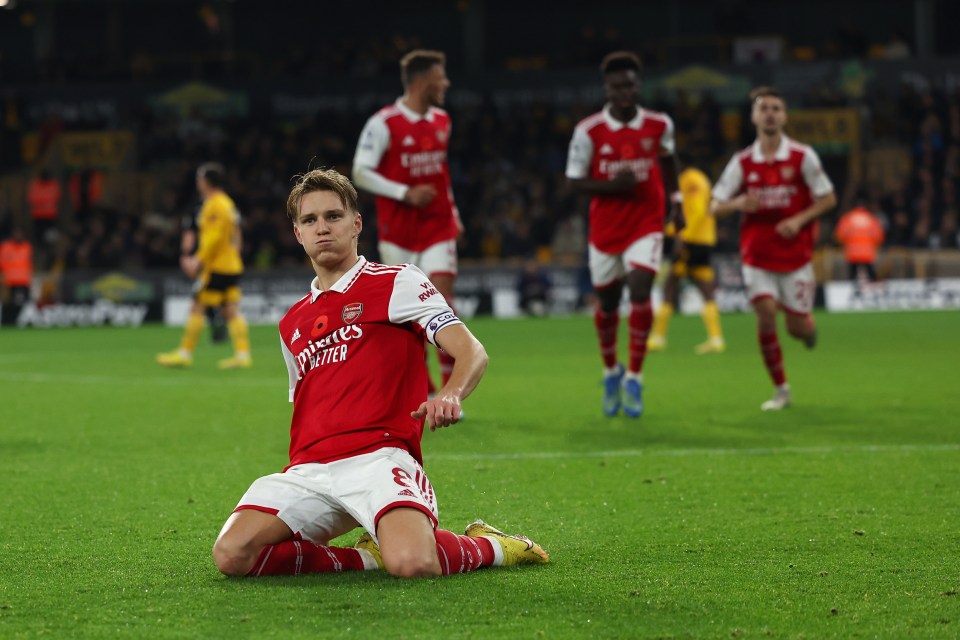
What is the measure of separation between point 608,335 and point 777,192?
1.54 meters

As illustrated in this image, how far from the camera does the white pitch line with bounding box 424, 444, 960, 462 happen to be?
7098 mm

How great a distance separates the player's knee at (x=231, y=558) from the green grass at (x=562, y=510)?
3.0 inches

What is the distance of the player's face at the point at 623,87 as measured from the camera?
8.67m

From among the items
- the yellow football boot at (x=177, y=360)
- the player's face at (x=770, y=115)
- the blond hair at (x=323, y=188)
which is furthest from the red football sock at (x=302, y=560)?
the yellow football boot at (x=177, y=360)

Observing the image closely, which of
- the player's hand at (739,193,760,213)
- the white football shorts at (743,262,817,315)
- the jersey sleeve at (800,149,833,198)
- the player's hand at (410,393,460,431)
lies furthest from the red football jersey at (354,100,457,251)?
the player's hand at (410,393,460,431)

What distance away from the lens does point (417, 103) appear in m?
8.91

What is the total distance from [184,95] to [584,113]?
8.87 m

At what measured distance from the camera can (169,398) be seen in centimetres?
1053

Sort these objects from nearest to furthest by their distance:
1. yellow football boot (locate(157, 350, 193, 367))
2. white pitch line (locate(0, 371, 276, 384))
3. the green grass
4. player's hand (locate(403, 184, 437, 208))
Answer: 1. the green grass
2. player's hand (locate(403, 184, 437, 208))
3. white pitch line (locate(0, 371, 276, 384))
4. yellow football boot (locate(157, 350, 193, 367))

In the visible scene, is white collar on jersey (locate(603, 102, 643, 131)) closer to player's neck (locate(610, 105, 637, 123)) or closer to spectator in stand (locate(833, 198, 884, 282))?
player's neck (locate(610, 105, 637, 123))

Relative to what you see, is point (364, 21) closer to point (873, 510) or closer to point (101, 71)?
point (101, 71)

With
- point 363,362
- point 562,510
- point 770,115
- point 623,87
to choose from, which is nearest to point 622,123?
point 623,87

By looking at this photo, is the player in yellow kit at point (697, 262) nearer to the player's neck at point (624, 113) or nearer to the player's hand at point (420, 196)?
the player's neck at point (624, 113)

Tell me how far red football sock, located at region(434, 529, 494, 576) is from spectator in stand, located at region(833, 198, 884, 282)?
772 inches
